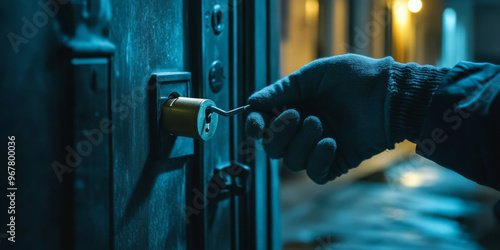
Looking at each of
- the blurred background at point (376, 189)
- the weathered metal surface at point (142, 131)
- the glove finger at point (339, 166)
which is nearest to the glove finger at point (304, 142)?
the glove finger at point (339, 166)

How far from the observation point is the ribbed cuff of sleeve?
0.89 metres

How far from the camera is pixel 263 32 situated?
0.99m

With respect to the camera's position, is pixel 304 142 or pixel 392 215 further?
pixel 392 215

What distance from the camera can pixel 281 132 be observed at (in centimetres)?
86

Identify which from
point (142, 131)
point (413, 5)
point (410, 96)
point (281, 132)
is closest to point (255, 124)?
point (281, 132)

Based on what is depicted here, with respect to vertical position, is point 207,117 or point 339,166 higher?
point 207,117

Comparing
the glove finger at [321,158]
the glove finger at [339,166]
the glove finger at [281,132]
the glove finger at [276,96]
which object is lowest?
the glove finger at [339,166]

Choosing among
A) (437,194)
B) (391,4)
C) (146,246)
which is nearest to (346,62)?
(146,246)

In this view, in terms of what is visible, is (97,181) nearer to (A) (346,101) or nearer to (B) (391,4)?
(A) (346,101)

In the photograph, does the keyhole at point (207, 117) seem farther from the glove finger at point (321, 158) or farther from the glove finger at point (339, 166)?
the glove finger at point (339, 166)

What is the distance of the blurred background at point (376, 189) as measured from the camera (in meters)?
3.42

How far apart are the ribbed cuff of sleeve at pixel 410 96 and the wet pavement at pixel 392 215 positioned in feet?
8.11

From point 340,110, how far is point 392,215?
A: 3.29 metres

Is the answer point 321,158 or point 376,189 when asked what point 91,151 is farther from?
point 376,189
